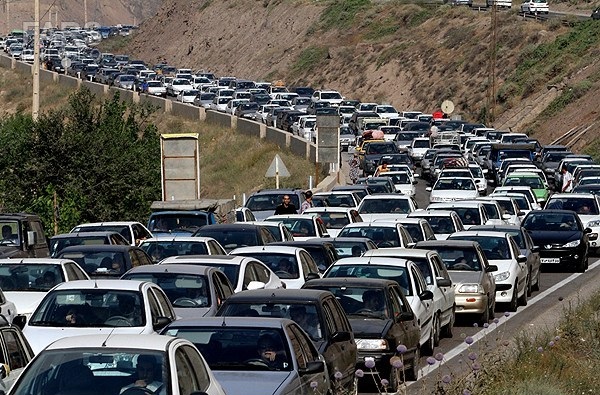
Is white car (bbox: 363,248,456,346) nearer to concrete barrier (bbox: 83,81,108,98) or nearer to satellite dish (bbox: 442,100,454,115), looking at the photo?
satellite dish (bbox: 442,100,454,115)

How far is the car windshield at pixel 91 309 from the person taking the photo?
15500mm

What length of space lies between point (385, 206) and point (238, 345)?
23.7 meters

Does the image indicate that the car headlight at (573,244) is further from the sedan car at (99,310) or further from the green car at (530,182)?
the sedan car at (99,310)

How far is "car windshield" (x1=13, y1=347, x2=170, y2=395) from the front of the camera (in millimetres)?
9938

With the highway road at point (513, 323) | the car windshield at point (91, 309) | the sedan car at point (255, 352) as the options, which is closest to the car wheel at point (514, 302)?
the highway road at point (513, 323)

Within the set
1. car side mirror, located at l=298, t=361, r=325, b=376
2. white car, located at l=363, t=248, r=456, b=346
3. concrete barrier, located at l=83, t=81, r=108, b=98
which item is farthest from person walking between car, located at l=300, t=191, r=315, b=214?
concrete barrier, located at l=83, t=81, r=108, b=98

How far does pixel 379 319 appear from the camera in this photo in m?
17.3

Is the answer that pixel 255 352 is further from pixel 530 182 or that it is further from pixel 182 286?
pixel 530 182

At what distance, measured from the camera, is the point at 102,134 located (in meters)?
46.8

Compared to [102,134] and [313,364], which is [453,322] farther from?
[102,134]

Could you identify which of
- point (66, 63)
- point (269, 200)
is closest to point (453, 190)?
point (269, 200)

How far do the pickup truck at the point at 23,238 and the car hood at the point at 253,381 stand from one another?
13512 mm

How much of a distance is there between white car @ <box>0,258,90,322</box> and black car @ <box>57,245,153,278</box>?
1667mm

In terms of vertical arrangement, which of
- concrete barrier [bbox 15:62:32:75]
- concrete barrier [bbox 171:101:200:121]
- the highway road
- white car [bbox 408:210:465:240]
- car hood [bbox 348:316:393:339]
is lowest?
the highway road
